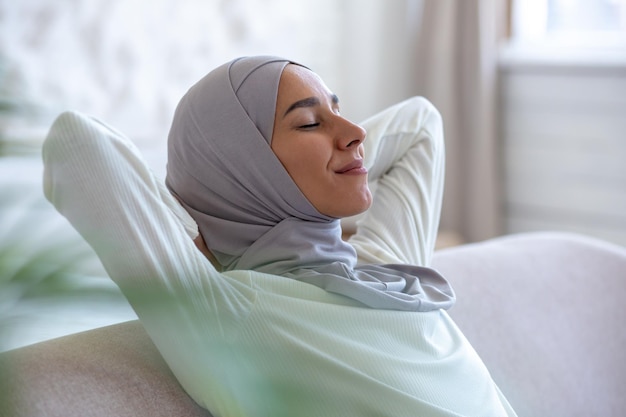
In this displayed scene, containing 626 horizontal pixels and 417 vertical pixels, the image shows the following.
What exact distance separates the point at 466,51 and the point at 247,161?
2.78 m

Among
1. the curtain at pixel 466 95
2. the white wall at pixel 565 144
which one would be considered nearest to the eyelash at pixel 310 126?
the white wall at pixel 565 144

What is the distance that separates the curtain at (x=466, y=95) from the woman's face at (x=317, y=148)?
8.54 ft

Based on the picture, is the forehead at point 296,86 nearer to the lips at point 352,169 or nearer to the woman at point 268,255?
the woman at point 268,255

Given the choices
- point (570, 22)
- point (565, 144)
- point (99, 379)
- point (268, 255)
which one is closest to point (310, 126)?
point (268, 255)

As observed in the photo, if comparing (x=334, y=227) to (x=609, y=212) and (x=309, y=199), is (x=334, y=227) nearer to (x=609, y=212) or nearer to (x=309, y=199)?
(x=309, y=199)

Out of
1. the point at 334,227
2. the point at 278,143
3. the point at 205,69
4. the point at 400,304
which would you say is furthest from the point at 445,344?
the point at 205,69

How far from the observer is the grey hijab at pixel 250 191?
1.20 metres

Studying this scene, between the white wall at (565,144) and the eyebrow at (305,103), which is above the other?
the eyebrow at (305,103)

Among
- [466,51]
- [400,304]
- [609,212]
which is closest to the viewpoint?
[400,304]

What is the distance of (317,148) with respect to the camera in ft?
4.07

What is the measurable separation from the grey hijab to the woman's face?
0.02 m

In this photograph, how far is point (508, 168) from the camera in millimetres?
3893

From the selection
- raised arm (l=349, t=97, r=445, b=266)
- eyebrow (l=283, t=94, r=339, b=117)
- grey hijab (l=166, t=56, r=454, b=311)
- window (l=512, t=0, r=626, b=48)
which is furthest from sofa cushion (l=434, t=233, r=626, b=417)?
window (l=512, t=0, r=626, b=48)

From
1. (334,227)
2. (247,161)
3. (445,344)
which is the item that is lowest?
(445,344)
